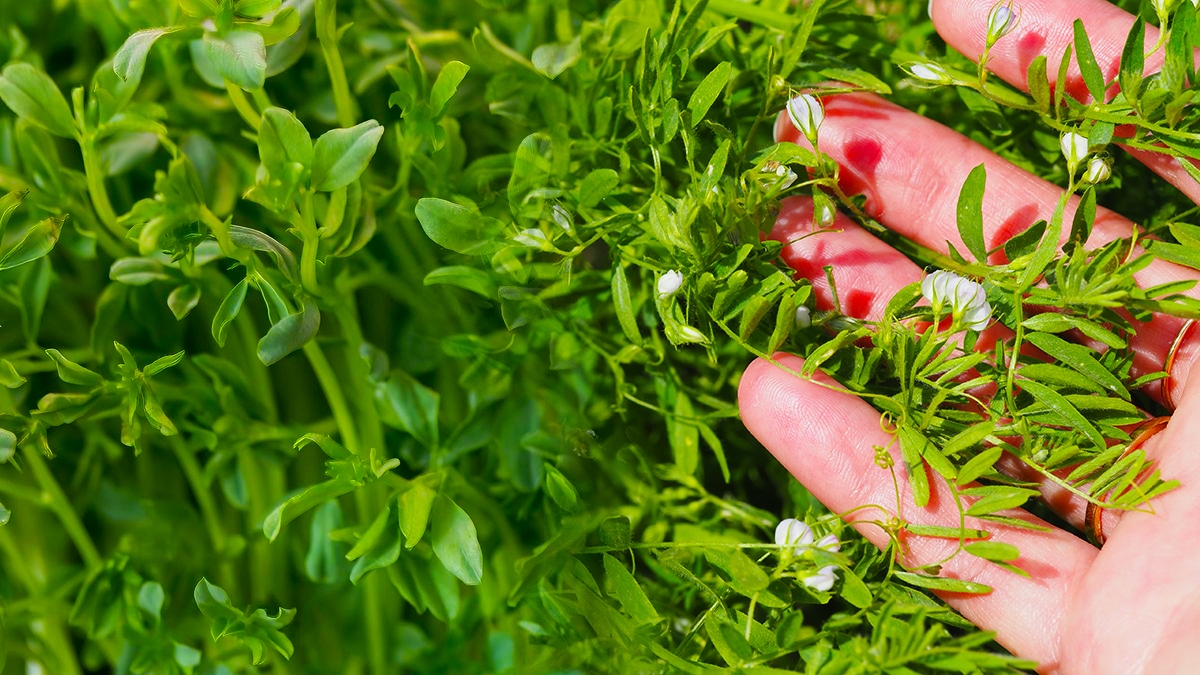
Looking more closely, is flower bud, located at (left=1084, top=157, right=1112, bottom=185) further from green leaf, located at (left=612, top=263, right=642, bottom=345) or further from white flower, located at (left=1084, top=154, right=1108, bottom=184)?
green leaf, located at (left=612, top=263, right=642, bottom=345)

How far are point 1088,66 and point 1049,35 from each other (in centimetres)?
11

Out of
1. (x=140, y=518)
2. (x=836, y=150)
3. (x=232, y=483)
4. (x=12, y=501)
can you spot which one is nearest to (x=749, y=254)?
(x=836, y=150)

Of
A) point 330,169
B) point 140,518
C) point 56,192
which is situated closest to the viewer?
point 330,169

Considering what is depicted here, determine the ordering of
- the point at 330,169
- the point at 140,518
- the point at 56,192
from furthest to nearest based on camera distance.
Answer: the point at 140,518
the point at 56,192
the point at 330,169

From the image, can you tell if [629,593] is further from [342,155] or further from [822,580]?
[342,155]

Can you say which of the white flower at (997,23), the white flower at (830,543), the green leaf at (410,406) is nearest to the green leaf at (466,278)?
the green leaf at (410,406)

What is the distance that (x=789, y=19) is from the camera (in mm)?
800

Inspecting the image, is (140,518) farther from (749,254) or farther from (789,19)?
(789,19)

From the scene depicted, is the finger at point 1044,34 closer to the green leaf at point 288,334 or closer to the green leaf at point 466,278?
the green leaf at point 466,278

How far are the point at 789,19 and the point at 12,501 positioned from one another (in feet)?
2.93

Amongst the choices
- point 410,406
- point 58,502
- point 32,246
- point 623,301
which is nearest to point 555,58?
point 623,301

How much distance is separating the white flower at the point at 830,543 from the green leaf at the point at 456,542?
0.26 metres

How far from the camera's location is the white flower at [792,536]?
26.7 inches

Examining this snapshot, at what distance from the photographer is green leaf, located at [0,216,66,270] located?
2.17 ft
